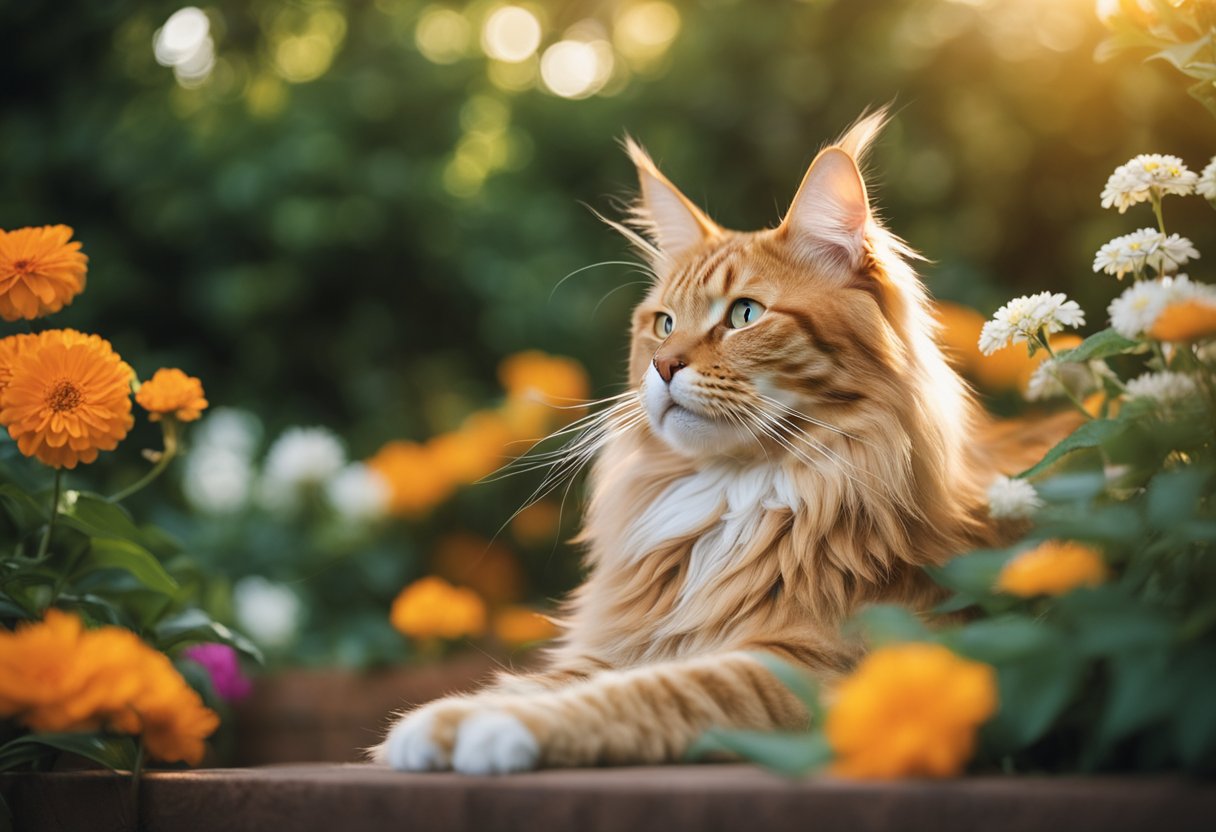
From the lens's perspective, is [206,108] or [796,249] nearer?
[796,249]

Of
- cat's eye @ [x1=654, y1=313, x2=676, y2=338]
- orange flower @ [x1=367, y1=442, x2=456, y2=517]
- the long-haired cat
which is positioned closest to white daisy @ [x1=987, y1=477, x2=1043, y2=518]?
the long-haired cat

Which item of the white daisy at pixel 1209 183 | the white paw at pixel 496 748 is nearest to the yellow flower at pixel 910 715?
the white paw at pixel 496 748

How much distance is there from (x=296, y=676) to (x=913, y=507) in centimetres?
176

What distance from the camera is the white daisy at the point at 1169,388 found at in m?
1.35

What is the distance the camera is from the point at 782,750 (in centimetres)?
111

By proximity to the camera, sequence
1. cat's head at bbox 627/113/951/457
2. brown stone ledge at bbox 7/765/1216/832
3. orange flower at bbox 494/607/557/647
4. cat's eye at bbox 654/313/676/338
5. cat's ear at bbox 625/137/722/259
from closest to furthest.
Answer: brown stone ledge at bbox 7/765/1216/832, cat's head at bbox 627/113/951/457, cat's eye at bbox 654/313/676/338, cat's ear at bbox 625/137/722/259, orange flower at bbox 494/607/557/647

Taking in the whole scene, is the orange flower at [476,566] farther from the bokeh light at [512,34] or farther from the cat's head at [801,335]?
the bokeh light at [512,34]

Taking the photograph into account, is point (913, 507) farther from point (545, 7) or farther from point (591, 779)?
point (545, 7)

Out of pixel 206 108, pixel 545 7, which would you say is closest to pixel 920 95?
pixel 545 7

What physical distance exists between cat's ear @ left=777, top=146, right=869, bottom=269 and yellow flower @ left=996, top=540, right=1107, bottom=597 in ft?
2.78

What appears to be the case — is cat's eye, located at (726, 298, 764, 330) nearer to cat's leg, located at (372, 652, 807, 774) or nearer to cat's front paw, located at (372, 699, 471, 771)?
cat's leg, located at (372, 652, 807, 774)

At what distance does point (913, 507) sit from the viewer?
1.73 meters

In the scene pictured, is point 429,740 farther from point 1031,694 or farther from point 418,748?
point 1031,694

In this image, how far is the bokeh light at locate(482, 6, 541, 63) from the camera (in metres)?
4.59
